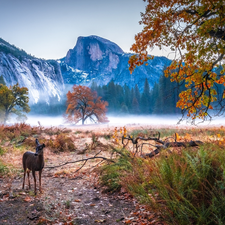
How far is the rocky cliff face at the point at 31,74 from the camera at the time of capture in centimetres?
10150

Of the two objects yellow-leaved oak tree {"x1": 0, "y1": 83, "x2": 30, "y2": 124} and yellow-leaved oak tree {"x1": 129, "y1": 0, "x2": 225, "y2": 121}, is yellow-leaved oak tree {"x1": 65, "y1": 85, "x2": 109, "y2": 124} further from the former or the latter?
yellow-leaved oak tree {"x1": 129, "y1": 0, "x2": 225, "y2": 121}

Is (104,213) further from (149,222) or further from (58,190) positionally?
(58,190)

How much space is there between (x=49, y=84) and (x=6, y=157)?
142 metres

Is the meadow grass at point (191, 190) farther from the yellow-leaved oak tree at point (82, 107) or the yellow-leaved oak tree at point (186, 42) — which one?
the yellow-leaved oak tree at point (82, 107)

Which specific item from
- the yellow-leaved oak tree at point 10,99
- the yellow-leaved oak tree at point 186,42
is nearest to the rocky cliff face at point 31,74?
the yellow-leaved oak tree at point 10,99

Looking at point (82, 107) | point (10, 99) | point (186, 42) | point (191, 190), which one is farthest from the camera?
point (82, 107)

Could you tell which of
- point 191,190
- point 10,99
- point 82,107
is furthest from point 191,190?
point 82,107

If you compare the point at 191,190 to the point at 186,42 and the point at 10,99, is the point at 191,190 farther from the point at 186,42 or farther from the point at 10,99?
the point at 10,99

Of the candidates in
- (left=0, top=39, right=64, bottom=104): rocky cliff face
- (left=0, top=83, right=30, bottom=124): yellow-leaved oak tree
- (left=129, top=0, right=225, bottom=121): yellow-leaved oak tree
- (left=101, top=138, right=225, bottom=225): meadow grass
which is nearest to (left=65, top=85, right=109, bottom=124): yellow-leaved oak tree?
(left=0, top=83, right=30, bottom=124): yellow-leaved oak tree

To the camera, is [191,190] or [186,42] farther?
[186,42]

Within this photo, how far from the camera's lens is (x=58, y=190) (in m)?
4.50

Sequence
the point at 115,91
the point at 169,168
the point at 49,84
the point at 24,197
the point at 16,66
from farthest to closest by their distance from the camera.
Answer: the point at 49,84
the point at 16,66
the point at 115,91
the point at 24,197
the point at 169,168

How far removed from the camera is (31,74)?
121 m

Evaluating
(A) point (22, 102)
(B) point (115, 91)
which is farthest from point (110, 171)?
(B) point (115, 91)
